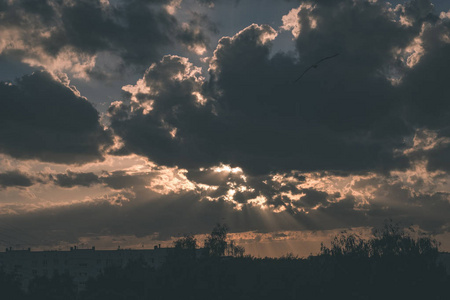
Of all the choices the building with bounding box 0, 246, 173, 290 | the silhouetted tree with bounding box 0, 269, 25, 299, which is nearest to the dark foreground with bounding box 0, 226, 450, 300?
the silhouetted tree with bounding box 0, 269, 25, 299

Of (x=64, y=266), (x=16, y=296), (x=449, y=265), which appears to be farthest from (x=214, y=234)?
(x=449, y=265)

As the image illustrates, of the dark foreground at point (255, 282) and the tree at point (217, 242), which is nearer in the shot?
the dark foreground at point (255, 282)

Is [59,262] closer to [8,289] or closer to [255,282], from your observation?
[8,289]

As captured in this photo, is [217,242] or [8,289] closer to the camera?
[8,289]

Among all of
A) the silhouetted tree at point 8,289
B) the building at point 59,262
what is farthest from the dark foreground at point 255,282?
the building at point 59,262

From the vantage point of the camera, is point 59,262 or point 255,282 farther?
point 59,262

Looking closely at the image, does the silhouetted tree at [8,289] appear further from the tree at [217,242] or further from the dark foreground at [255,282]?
the tree at [217,242]

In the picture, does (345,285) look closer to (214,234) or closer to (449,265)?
(214,234)

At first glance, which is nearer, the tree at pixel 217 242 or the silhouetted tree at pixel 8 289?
the silhouetted tree at pixel 8 289

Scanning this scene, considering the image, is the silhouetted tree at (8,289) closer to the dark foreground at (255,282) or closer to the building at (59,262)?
the dark foreground at (255,282)

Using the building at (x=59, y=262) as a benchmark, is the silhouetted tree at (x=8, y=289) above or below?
below

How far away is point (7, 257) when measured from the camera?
142000 mm

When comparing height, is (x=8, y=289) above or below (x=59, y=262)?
below

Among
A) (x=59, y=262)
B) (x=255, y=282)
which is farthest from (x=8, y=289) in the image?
(x=59, y=262)
